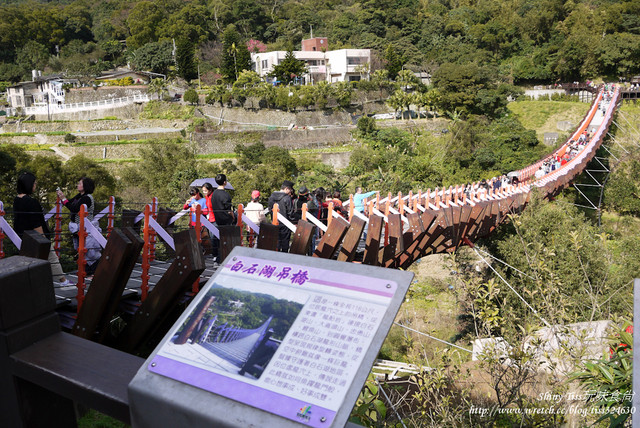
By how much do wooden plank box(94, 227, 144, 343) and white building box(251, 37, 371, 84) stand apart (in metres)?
38.3

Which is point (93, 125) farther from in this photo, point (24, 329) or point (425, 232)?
point (24, 329)

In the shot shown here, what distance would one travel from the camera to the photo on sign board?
0.98m

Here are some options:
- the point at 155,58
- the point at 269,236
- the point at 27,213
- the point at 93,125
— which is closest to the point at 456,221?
the point at 269,236

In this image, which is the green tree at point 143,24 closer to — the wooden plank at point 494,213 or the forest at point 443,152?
the forest at point 443,152

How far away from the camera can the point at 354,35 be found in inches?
1852

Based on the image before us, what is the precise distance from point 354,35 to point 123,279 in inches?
1895

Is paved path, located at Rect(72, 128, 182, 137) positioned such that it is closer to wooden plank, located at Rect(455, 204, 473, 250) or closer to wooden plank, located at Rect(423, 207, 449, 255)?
wooden plank, located at Rect(455, 204, 473, 250)

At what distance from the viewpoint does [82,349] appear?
1.27m

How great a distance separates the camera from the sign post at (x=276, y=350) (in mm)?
896

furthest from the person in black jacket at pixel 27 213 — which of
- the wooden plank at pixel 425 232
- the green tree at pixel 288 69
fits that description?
the green tree at pixel 288 69

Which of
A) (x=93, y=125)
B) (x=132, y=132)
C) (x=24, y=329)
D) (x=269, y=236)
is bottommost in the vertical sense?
(x=132, y=132)

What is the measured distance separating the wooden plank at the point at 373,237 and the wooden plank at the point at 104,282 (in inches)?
73.0

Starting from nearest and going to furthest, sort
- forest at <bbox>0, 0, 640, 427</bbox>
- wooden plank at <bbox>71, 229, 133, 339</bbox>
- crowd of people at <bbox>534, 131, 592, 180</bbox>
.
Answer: wooden plank at <bbox>71, 229, 133, 339</bbox>, forest at <bbox>0, 0, 640, 427</bbox>, crowd of people at <bbox>534, 131, 592, 180</bbox>

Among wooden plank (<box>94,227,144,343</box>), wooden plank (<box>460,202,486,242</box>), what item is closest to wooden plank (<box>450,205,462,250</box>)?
wooden plank (<box>460,202,486,242</box>)
